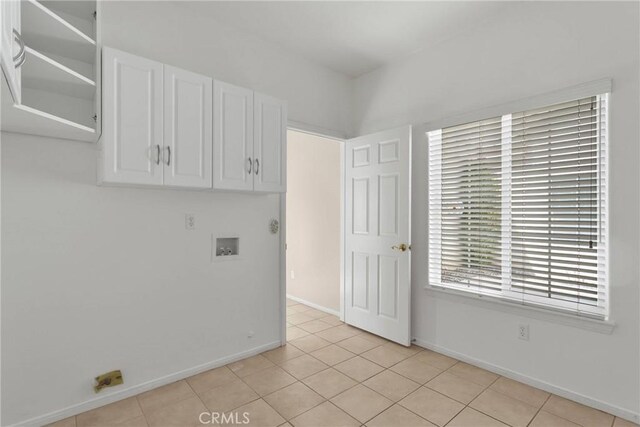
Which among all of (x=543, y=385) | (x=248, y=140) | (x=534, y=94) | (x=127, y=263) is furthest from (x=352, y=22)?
(x=543, y=385)

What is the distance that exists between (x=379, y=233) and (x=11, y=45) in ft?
9.54

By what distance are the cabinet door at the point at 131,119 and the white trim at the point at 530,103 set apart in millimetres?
2331

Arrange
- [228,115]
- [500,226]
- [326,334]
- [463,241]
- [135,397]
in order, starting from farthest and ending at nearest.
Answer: [326,334] → [463,241] → [500,226] → [228,115] → [135,397]

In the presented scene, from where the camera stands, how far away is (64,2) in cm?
199

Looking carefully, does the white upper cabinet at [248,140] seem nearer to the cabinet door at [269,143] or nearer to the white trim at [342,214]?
the cabinet door at [269,143]

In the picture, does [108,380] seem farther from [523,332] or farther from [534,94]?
[534,94]

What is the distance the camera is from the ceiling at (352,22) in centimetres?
256

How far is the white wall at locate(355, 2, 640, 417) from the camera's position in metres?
2.06

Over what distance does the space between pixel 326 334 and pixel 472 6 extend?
327 cm

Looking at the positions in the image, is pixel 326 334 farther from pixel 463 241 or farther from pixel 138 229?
pixel 138 229

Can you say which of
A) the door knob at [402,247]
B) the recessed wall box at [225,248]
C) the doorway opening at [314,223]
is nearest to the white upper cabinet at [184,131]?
the recessed wall box at [225,248]

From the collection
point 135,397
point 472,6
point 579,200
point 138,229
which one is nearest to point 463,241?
point 579,200

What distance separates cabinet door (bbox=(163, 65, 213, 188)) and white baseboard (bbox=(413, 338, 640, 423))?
2.53m

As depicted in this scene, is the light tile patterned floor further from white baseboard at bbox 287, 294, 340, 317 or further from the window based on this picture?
white baseboard at bbox 287, 294, 340, 317
